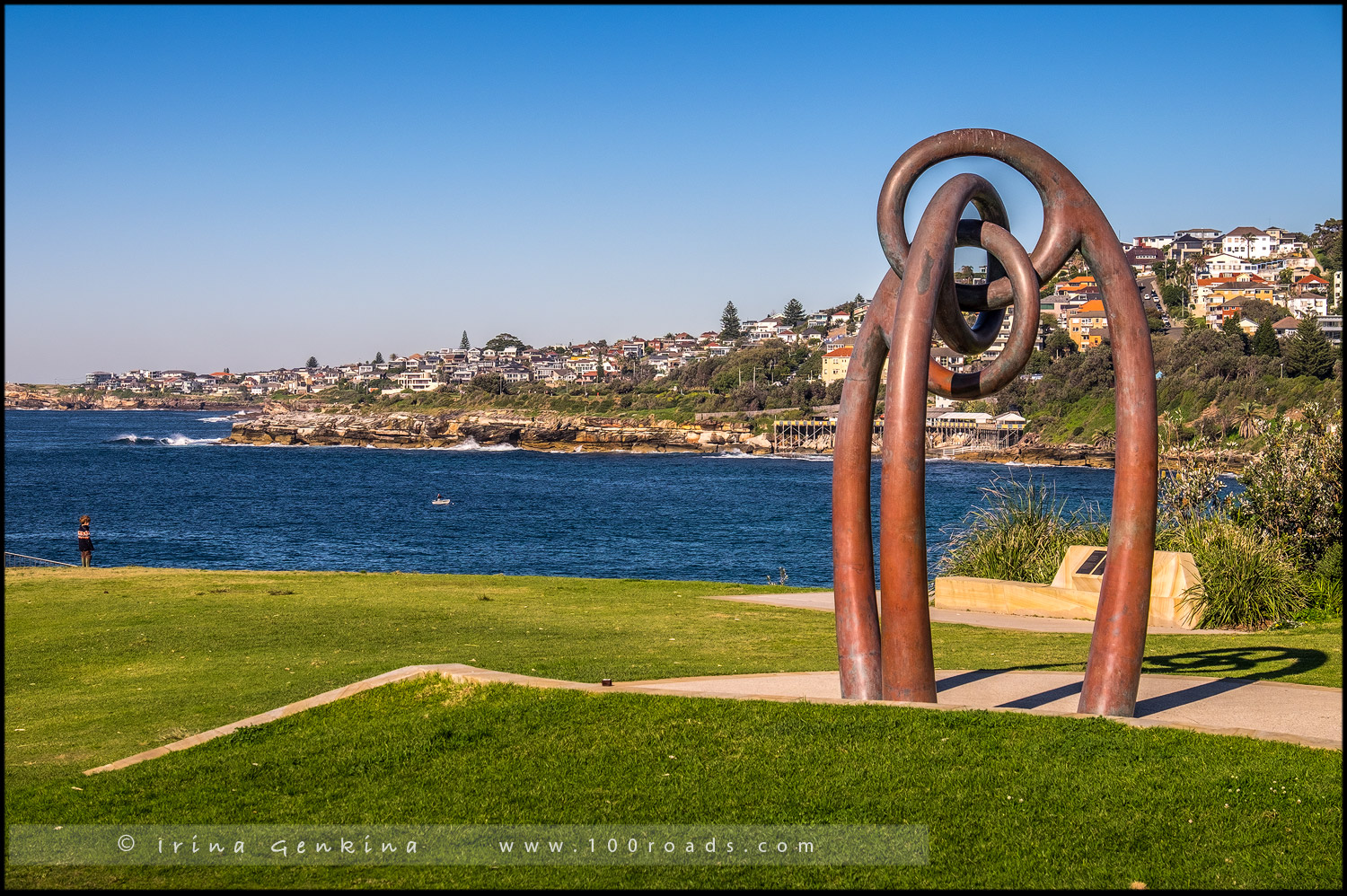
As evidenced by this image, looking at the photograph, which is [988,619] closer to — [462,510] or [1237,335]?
[462,510]

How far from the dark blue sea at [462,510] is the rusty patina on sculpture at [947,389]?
24547mm

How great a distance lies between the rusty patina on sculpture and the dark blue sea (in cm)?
2455

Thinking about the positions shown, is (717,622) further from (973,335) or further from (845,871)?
(845,871)

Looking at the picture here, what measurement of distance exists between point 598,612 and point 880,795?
30.8 feet

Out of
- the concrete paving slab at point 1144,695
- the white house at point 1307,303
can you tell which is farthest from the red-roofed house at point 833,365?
the concrete paving slab at point 1144,695

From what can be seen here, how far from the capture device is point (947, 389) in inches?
354

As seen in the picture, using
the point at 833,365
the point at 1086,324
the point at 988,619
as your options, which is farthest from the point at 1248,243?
the point at 988,619

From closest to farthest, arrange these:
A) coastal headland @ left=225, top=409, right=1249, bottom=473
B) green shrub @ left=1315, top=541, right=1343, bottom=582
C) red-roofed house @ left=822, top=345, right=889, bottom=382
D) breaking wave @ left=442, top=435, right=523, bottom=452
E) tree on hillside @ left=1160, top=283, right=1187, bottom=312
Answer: green shrub @ left=1315, top=541, right=1343, bottom=582
coastal headland @ left=225, top=409, right=1249, bottom=473
breaking wave @ left=442, top=435, right=523, bottom=452
red-roofed house @ left=822, top=345, right=889, bottom=382
tree on hillside @ left=1160, top=283, right=1187, bottom=312

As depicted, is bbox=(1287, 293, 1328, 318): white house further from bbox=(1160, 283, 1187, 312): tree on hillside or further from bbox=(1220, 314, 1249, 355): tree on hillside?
bbox=(1220, 314, 1249, 355): tree on hillside

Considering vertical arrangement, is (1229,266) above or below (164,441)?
above

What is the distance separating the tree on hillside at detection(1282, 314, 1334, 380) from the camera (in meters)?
82.5

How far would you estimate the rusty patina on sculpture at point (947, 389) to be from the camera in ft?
26.9

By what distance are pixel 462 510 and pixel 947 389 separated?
51.1 meters

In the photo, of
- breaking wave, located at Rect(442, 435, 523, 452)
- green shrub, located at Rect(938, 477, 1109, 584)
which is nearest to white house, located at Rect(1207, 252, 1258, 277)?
breaking wave, located at Rect(442, 435, 523, 452)
